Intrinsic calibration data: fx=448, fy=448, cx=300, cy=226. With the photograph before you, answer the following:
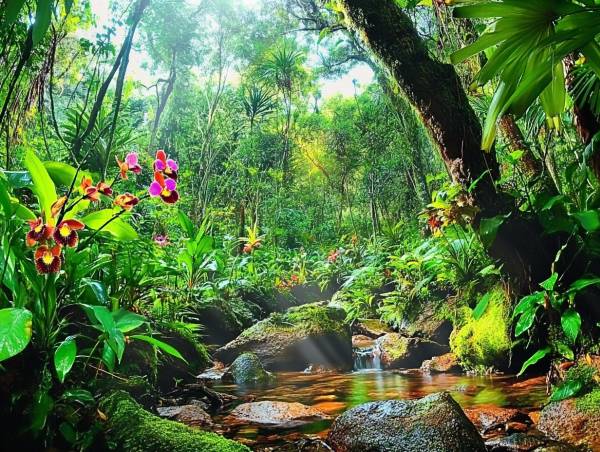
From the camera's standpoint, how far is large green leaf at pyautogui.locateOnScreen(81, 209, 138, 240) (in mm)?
2019

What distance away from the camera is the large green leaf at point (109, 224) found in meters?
2.02

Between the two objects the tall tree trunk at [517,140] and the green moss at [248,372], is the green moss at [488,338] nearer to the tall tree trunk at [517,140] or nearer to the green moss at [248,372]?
the tall tree trunk at [517,140]

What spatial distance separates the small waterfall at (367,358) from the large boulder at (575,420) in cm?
249

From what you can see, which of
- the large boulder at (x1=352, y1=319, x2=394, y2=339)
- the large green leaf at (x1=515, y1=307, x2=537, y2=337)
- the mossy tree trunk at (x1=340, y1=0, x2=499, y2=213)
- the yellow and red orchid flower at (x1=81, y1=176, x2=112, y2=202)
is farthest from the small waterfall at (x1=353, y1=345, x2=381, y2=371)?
Answer: the yellow and red orchid flower at (x1=81, y1=176, x2=112, y2=202)

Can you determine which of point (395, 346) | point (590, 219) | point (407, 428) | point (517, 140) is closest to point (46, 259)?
point (407, 428)

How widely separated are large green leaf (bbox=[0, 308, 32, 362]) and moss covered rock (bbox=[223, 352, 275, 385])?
2.61 meters

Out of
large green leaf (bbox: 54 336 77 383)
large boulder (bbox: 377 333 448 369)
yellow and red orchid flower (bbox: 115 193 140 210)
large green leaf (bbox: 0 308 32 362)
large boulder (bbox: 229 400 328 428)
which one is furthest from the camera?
large boulder (bbox: 377 333 448 369)

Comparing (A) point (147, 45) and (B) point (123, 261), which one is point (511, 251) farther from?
(A) point (147, 45)

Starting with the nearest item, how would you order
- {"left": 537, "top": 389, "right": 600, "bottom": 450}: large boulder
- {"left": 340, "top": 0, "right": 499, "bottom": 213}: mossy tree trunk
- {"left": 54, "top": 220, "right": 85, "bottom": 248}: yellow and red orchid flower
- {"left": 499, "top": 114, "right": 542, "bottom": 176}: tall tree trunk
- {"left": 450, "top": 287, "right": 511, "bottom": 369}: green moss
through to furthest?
{"left": 54, "top": 220, "right": 85, "bottom": 248}: yellow and red orchid flower < {"left": 537, "top": 389, "right": 600, "bottom": 450}: large boulder < {"left": 340, "top": 0, "right": 499, "bottom": 213}: mossy tree trunk < {"left": 450, "top": 287, "right": 511, "bottom": 369}: green moss < {"left": 499, "top": 114, "right": 542, "bottom": 176}: tall tree trunk

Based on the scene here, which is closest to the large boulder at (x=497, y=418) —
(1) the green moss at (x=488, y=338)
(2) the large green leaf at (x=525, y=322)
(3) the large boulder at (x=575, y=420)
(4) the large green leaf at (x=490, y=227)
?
(3) the large boulder at (x=575, y=420)

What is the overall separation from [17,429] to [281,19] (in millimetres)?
14955

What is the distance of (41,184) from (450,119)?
7.75ft

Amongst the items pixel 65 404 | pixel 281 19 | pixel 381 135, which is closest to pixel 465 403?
pixel 65 404

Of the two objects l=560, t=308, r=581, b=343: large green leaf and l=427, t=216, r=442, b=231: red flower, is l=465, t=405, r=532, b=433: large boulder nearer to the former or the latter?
l=560, t=308, r=581, b=343: large green leaf
